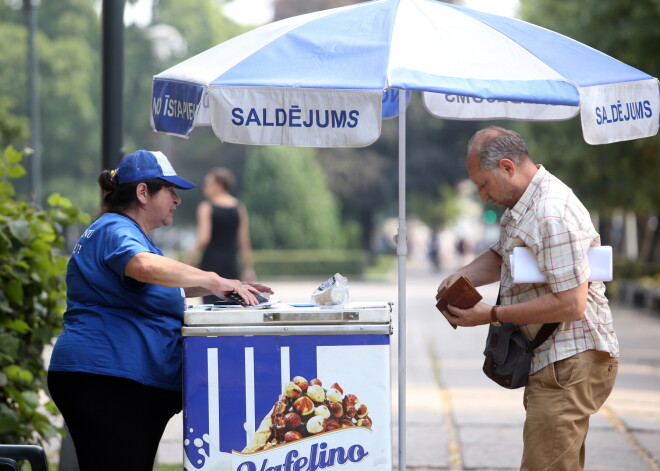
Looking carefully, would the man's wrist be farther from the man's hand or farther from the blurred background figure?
the blurred background figure

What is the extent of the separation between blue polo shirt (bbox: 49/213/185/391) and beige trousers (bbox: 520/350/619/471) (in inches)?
54.1

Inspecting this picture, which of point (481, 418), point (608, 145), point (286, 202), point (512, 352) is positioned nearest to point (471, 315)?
point (512, 352)

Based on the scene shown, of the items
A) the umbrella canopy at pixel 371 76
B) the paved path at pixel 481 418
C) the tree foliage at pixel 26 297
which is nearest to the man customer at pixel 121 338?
the umbrella canopy at pixel 371 76

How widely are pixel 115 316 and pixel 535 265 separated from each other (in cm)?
157

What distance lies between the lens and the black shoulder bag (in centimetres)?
376

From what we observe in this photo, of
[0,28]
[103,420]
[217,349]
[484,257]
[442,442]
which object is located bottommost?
[442,442]

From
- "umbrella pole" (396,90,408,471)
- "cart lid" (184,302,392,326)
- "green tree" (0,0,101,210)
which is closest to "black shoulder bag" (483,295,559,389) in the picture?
"umbrella pole" (396,90,408,471)

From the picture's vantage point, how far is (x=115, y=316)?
146 inches

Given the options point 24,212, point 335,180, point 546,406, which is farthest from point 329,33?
point 335,180

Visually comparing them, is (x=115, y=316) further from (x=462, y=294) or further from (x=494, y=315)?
(x=494, y=315)

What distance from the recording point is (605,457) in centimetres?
660

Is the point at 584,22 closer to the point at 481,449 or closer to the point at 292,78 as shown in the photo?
the point at 481,449

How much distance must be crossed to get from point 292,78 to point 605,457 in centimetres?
403

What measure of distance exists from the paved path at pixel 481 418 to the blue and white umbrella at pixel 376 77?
2784 mm
